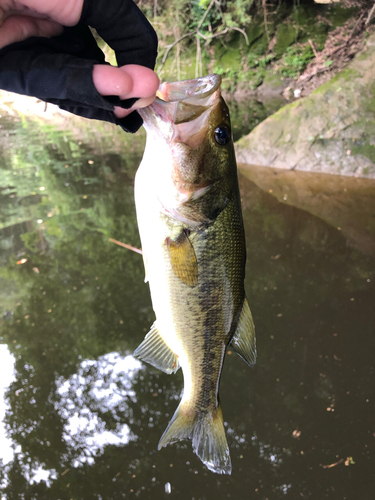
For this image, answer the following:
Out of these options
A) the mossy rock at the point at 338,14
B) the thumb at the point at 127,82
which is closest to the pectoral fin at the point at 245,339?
the thumb at the point at 127,82

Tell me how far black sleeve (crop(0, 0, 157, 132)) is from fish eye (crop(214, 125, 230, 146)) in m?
0.28

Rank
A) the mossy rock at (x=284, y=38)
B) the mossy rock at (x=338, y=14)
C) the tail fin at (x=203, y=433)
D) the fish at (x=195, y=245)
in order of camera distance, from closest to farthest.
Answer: the fish at (x=195, y=245) < the tail fin at (x=203, y=433) < the mossy rock at (x=338, y=14) < the mossy rock at (x=284, y=38)

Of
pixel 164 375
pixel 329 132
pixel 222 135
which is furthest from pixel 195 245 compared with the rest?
pixel 329 132

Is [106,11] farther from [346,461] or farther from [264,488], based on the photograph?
[346,461]

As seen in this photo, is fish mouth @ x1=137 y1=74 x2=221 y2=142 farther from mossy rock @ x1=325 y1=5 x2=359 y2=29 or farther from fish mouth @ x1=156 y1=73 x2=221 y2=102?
mossy rock @ x1=325 y1=5 x2=359 y2=29

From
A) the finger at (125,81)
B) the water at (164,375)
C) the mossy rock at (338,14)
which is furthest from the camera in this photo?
the mossy rock at (338,14)

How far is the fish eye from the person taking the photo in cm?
134

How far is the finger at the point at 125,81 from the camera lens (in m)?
1.02

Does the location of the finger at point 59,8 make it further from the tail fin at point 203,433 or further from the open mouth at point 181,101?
the tail fin at point 203,433

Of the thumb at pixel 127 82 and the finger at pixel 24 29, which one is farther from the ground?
the finger at pixel 24 29

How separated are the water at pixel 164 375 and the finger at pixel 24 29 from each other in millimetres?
2373

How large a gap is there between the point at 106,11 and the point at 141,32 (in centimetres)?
12

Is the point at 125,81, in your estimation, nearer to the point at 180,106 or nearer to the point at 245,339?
the point at 180,106

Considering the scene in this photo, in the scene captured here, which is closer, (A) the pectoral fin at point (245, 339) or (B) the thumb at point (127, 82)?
(B) the thumb at point (127, 82)
